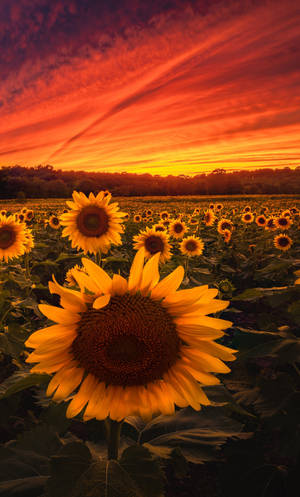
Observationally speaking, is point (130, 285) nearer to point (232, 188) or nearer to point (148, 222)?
point (148, 222)

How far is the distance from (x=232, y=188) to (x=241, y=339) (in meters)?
78.9

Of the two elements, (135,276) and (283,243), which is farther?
(283,243)

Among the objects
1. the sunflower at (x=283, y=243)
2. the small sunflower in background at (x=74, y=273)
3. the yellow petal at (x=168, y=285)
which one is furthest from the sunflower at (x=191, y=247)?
the yellow petal at (x=168, y=285)

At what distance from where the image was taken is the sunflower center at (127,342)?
127 cm

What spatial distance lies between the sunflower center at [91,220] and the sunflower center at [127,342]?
352 centimetres

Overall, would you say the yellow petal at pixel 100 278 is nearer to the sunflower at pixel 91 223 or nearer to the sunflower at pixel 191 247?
the sunflower at pixel 91 223

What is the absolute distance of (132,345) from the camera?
4.17 ft

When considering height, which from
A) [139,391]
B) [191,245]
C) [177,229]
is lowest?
[191,245]

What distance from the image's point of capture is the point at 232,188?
77625mm

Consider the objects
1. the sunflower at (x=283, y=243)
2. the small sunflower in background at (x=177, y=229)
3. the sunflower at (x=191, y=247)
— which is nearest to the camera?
the sunflower at (x=191, y=247)

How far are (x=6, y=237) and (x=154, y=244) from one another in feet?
8.90

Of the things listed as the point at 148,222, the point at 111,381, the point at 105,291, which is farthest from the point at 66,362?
the point at 148,222

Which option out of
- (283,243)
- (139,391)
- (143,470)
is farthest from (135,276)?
(283,243)

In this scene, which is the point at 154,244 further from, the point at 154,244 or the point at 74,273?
the point at 74,273
